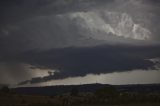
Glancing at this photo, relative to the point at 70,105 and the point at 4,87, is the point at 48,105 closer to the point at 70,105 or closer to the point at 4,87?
the point at 70,105

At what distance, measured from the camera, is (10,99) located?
112125 mm

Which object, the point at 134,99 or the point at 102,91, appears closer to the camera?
the point at 134,99

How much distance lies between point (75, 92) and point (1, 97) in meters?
78.1

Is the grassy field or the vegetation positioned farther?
the vegetation

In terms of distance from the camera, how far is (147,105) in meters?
77.1

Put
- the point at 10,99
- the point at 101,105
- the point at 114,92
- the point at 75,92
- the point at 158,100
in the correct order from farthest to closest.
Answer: the point at 75,92
the point at 114,92
the point at 10,99
the point at 158,100
the point at 101,105

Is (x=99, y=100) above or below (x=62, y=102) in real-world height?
below

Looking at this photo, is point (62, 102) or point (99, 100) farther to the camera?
point (62, 102)

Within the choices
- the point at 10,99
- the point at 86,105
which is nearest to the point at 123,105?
the point at 86,105

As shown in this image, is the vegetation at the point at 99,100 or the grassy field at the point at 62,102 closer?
the grassy field at the point at 62,102

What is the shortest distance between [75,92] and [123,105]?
108611 mm

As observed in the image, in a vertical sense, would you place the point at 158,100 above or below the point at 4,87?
below

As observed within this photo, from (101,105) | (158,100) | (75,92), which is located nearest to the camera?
(101,105)

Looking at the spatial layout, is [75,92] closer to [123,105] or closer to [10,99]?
[10,99]
